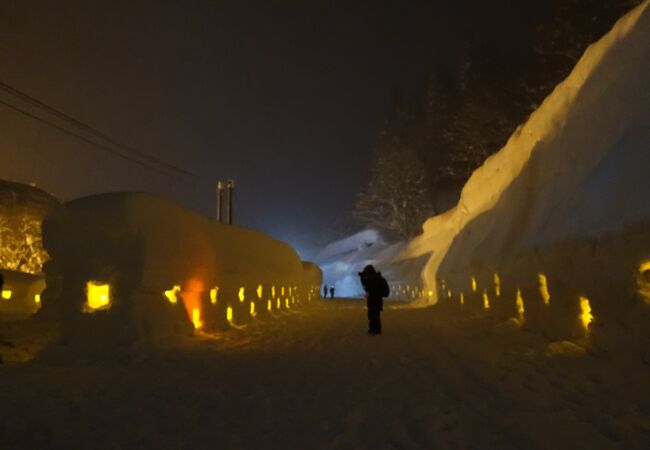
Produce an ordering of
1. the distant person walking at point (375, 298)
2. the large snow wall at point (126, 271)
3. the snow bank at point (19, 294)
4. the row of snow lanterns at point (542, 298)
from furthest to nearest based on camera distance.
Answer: the snow bank at point (19, 294)
the distant person walking at point (375, 298)
the large snow wall at point (126, 271)
the row of snow lanterns at point (542, 298)

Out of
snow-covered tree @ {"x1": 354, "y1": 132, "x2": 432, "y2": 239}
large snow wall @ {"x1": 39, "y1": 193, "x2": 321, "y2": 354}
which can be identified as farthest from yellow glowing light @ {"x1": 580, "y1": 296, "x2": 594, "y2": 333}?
snow-covered tree @ {"x1": 354, "y1": 132, "x2": 432, "y2": 239}

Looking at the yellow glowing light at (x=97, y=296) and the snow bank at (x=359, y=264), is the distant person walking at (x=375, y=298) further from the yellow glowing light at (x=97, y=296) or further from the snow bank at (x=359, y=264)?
the snow bank at (x=359, y=264)

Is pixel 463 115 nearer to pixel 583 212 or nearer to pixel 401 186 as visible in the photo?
pixel 401 186

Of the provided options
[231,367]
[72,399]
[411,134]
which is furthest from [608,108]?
[411,134]

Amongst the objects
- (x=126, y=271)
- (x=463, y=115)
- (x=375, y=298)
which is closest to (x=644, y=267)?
(x=375, y=298)

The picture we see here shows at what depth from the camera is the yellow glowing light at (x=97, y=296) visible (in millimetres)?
9805

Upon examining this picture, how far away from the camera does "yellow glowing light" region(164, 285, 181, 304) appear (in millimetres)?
11352

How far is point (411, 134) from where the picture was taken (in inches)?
2098

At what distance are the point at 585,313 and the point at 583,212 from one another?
5.56ft

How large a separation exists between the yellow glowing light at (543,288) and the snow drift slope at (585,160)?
70cm

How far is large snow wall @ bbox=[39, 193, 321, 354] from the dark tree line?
89.8 feet

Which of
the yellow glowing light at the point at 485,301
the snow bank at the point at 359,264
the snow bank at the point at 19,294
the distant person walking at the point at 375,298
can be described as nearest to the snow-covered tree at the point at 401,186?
the snow bank at the point at 359,264

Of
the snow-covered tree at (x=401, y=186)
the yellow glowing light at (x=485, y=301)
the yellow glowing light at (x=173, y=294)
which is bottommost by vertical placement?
the yellow glowing light at (x=485, y=301)

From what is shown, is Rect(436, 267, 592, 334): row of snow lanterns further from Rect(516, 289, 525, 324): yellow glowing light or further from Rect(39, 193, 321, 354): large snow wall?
Rect(39, 193, 321, 354): large snow wall
